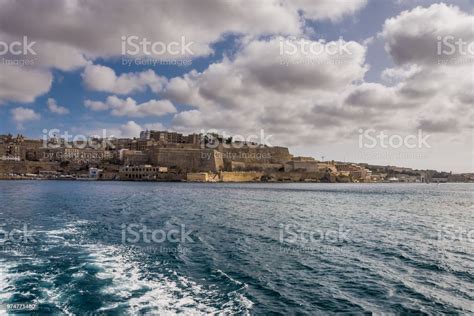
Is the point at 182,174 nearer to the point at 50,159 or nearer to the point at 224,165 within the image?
the point at 224,165

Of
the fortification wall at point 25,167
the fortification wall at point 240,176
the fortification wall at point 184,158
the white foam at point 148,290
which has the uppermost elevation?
the fortification wall at point 184,158

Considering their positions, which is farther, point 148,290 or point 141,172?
point 141,172

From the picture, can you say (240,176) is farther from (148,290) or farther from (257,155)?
(148,290)

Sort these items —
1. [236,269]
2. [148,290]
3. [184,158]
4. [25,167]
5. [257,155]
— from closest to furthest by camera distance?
[148,290], [236,269], [25,167], [184,158], [257,155]

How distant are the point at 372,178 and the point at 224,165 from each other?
55.6 m

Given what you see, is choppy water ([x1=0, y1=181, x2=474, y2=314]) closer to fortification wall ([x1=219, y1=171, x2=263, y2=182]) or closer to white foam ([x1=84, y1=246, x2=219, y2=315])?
white foam ([x1=84, y1=246, x2=219, y2=315])

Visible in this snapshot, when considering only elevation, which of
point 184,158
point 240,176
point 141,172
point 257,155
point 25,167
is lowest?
point 240,176

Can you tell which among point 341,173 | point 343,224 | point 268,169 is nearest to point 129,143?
point 268,169

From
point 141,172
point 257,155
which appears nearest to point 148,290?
point 141,172

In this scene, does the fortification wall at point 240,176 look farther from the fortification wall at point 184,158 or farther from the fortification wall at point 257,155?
the fortification wall at point 257,155

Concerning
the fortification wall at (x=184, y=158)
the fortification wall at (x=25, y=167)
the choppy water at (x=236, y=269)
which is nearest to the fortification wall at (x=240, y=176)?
the fortification wall at (x=184, y=158)

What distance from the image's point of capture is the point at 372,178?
416 ft


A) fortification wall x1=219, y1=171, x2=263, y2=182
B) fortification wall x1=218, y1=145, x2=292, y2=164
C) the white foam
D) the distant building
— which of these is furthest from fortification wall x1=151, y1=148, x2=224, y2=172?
the white foam

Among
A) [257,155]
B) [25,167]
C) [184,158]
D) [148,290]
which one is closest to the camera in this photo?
[148,290]
